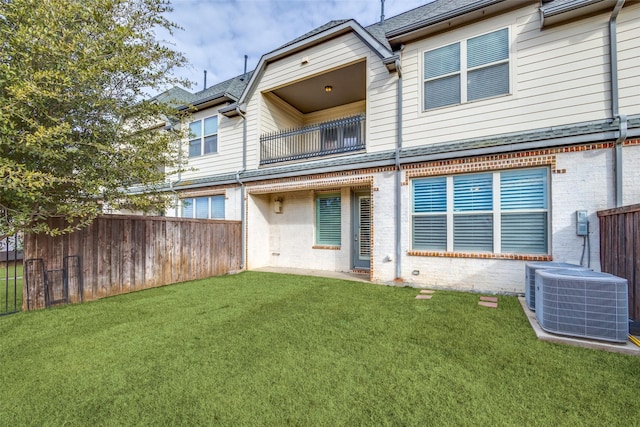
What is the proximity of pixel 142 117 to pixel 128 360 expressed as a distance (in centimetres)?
458

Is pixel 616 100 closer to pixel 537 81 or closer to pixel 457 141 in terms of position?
pixel 537 81

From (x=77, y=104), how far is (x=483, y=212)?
7.79 m

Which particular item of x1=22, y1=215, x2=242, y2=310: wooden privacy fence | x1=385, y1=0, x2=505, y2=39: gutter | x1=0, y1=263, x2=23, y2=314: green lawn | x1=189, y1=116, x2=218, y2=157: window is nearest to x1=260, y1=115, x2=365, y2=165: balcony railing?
x1=385, y1=0, x2=505, y2=39: gutter

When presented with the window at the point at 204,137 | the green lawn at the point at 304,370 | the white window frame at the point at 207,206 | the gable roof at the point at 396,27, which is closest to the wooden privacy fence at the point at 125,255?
the green lawn at the point at 304,370

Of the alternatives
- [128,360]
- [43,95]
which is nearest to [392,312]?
[128,360]

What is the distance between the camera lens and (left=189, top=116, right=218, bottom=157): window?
1020cm

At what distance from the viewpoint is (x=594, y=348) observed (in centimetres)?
314

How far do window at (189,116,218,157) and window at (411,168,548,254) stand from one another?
745cm

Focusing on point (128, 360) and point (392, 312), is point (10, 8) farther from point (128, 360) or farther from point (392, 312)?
point (392, 312)

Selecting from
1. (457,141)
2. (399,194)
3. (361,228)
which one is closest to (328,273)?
(361,228)

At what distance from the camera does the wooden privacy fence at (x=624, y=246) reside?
3.66m

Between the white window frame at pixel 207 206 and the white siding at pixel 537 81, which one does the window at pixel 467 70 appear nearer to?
the white siding at pixel 537 81

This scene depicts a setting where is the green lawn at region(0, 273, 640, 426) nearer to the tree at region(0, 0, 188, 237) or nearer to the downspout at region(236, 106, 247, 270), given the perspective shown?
the tree at region(0, 0, 188, 237)

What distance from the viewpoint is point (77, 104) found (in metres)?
4.48
